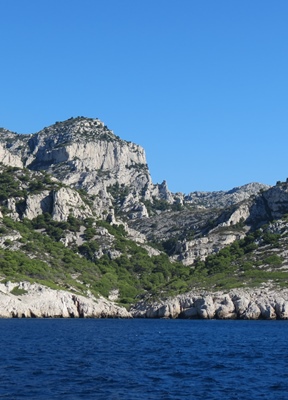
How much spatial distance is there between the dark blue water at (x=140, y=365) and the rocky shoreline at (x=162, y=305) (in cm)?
3276

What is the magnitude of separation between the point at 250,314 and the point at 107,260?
71.5 metres

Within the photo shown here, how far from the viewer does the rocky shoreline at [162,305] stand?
122938 millimetres

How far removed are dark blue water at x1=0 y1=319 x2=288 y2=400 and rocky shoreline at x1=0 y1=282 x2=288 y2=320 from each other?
1290 inches

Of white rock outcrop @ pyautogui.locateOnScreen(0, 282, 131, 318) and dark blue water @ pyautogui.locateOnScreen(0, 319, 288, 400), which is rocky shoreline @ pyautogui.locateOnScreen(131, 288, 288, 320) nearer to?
white rock outcrop @ pyautogui.locateOnScreen(0, 282, 131, 318)

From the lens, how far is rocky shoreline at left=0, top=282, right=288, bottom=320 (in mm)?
122938

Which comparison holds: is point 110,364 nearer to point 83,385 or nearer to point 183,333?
point 83,385

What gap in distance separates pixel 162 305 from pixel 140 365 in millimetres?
83366

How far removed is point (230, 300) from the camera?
12800 cm

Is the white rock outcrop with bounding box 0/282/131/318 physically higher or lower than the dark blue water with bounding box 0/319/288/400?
higher

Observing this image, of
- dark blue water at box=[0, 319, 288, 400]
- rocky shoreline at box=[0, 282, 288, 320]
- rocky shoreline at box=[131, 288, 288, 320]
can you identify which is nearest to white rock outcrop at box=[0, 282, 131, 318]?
rocky shoreline at box=[0, 282, 288, 320]

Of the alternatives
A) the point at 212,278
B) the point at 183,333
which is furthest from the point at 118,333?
the point at 212,278

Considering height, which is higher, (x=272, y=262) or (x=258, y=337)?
(x=272, y=262)

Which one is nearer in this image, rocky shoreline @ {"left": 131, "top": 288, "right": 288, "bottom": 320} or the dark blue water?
the dark blue water

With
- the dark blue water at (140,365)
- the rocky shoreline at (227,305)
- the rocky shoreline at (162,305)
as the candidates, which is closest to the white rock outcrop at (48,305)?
the rocky shoreline at (162,305)
